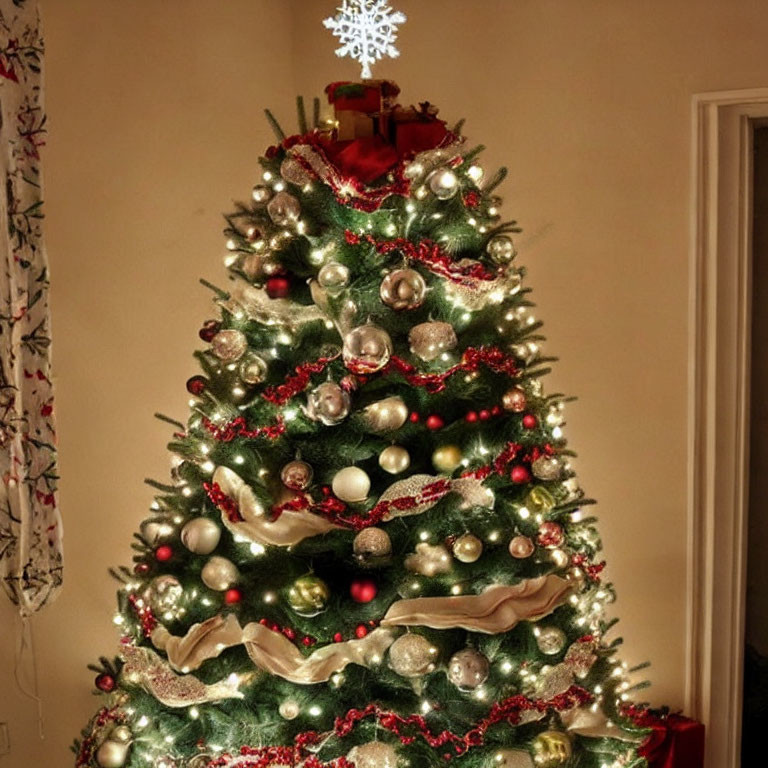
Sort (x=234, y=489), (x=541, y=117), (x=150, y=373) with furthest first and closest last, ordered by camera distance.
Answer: (x=541, y=117)
(x=150, y=373)
(x=234, y=489)

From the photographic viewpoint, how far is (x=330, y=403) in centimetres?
153

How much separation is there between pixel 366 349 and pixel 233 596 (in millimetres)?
469

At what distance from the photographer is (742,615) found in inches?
103

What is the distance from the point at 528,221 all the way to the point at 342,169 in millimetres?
1147

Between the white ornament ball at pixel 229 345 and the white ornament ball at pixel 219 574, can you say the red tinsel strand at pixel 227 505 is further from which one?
the white ornament ball at pixel 229 345

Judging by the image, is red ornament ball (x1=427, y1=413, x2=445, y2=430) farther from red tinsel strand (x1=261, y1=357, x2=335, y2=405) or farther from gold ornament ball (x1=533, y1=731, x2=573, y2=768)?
gold ornament ball (x1=533, y1=731, x2=573, y2=768)

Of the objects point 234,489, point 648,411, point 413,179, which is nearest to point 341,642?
point 234,489

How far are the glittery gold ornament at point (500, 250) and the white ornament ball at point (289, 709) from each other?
2.69 ft

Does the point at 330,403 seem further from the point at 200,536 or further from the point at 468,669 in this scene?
the point at 468,669

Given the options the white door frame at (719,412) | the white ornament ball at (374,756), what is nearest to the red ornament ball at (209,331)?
the white ornament ball at (374,756)

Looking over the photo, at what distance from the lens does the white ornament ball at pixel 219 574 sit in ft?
5.21

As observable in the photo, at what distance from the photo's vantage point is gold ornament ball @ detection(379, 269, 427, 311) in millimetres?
1543

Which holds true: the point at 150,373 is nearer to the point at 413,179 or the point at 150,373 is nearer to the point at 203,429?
the point at 203,429

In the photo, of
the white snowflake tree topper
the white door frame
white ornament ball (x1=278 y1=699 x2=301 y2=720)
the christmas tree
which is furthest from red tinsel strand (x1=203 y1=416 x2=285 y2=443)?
the white door frame
